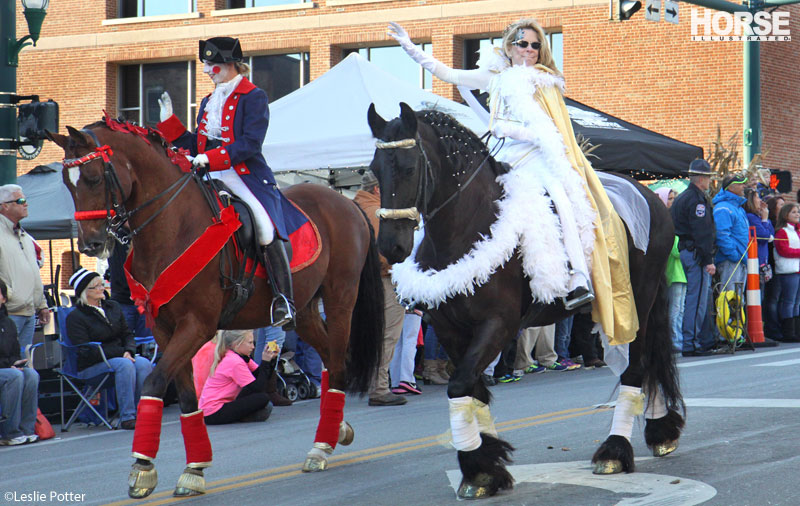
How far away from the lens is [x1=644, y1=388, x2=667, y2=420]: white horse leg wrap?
7465 mm

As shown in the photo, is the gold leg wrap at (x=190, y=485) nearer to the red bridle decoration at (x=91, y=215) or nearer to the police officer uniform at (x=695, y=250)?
the red bridle decoration at (x=91, y=215)

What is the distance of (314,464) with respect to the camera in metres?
7.69

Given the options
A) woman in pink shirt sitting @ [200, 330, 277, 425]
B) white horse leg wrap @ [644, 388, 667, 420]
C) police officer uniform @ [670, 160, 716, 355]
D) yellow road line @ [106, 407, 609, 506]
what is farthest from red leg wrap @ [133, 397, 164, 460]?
police officer uniform @ [670, 160, 716, 355]

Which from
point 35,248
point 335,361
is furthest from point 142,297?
point 35,248

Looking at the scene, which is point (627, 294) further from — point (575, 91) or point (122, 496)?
point (575, 91)

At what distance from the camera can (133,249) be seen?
7.12 metres

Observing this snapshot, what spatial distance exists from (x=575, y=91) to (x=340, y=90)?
1543cm

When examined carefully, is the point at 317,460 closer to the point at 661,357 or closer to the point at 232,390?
the point at 661,357

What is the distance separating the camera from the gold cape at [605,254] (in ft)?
Result: 22.6

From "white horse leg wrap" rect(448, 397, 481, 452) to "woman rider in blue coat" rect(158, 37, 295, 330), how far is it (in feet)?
6.44

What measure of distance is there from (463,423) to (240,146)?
278 cm

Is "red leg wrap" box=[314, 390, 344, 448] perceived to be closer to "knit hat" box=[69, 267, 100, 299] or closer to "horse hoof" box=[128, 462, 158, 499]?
"horse hoof" box=[128, 462, 158, 499]

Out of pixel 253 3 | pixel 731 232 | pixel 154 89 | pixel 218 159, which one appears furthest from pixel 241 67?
pixel 154 89

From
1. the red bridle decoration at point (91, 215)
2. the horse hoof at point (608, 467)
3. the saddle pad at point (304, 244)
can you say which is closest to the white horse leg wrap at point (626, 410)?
the horse hoof at point (608, 467)
